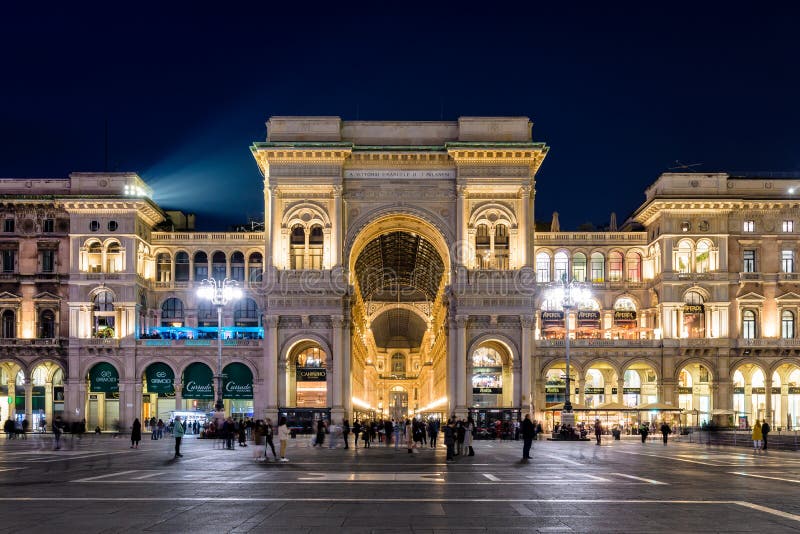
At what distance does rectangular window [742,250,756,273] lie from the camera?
8519 centimetres

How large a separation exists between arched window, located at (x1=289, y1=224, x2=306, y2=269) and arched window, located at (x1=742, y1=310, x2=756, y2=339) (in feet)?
127

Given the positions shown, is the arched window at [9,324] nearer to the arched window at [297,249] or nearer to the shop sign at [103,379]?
the shop sign at [103,379]

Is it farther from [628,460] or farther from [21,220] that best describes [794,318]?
[21,220]

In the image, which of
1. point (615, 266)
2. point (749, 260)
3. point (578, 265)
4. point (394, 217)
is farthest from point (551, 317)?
point (394, 217)

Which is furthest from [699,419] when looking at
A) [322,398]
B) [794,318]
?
[322,398]

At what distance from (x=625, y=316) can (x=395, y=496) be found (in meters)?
69.0

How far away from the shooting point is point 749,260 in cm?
8544

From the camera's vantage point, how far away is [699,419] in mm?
83688

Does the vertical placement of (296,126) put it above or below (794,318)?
above

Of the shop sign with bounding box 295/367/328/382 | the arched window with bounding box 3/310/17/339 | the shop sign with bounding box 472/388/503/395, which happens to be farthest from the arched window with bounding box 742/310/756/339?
the arched window with bounding box 3/310/17/339

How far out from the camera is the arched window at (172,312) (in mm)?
90875

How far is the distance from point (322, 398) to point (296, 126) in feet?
71.9

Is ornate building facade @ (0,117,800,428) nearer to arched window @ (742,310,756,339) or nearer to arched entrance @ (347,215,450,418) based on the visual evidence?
arched window @ (742,310,756,339)

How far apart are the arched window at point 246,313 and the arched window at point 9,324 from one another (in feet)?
63.3
